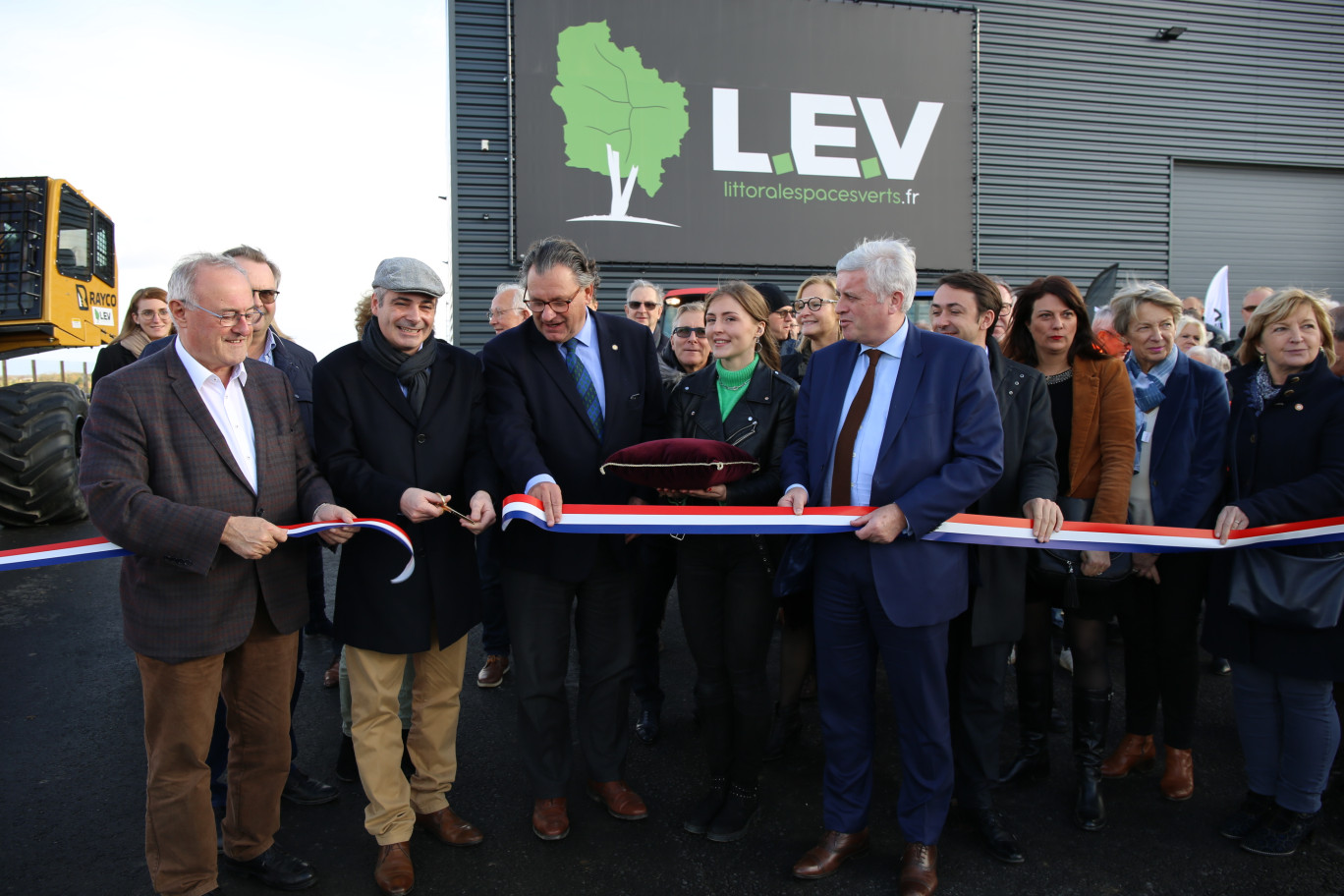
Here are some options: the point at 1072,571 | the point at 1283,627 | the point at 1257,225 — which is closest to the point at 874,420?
the point at 1072,571

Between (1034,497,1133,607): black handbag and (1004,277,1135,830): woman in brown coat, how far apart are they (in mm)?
24

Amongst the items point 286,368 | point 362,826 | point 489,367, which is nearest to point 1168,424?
point 489,367

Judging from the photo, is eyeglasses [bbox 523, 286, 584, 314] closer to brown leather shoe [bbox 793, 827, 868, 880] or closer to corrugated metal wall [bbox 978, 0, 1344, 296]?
brown leather shoe [bbox 793, 827, 868, 880]

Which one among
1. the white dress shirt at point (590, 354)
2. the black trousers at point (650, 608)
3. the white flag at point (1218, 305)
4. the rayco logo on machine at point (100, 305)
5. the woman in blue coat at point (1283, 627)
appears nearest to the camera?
the woman in blue coat at point (1283, 627)

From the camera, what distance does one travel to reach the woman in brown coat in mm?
3273

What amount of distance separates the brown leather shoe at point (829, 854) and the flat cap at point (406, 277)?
2474 mm

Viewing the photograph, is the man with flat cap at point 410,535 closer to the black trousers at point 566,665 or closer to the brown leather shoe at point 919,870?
the black trousers at point 566,665

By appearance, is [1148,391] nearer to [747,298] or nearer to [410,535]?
[747,298]

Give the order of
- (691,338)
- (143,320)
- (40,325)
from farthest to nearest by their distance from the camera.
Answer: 1. (40,325)
2. (143,320)
3. (691,338)

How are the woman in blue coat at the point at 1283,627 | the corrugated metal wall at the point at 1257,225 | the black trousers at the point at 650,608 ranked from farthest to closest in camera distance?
the corrugated metal wall at the point at 1257,225, the black trousers at the point at 650,608, the woman in blue coat at the point at 1283,627

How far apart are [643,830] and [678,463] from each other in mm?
1518

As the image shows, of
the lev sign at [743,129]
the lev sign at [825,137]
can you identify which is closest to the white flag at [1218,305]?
the lev sign at [743,129]

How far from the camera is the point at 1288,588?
2930 mm

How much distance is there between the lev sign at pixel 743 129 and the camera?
37.3ft
